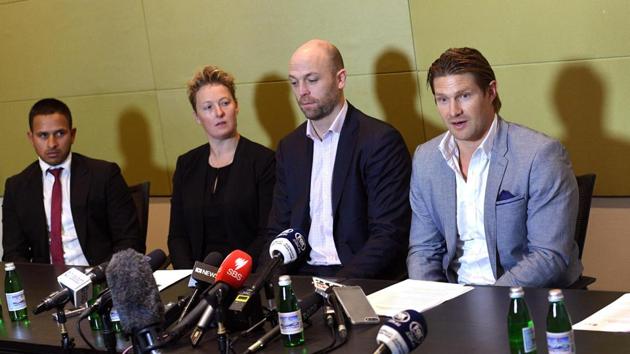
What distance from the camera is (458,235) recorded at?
12.5 feet

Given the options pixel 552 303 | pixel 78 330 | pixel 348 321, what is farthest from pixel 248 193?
Answer: pixel 552 303

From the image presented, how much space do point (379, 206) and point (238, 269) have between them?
145cm

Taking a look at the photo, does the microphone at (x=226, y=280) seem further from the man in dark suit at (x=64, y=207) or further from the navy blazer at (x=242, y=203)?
the man in dark suit at (x=64, y=207)

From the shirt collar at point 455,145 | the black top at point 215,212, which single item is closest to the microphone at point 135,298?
the shirt collar at point 455,145

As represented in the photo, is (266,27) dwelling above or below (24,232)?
above

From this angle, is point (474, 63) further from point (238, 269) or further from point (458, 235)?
point (238, 269)

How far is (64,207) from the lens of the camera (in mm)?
5430

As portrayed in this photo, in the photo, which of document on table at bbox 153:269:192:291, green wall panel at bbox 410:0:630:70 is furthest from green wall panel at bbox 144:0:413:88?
document on table at bbox 153:269:192:291

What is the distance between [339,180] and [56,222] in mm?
1840

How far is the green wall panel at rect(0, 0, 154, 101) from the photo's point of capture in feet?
20.9

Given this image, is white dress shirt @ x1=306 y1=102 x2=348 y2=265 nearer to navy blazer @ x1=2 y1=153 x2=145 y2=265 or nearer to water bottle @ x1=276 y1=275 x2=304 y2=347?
navy blazer @ x1=2 y1=153 x2=145 y2=265

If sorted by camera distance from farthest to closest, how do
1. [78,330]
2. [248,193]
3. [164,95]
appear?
[164,95] < [248,193] < [78,330]

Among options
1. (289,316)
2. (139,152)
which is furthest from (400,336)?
(139,152)

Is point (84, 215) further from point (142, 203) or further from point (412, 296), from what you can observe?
point (412, 296)
